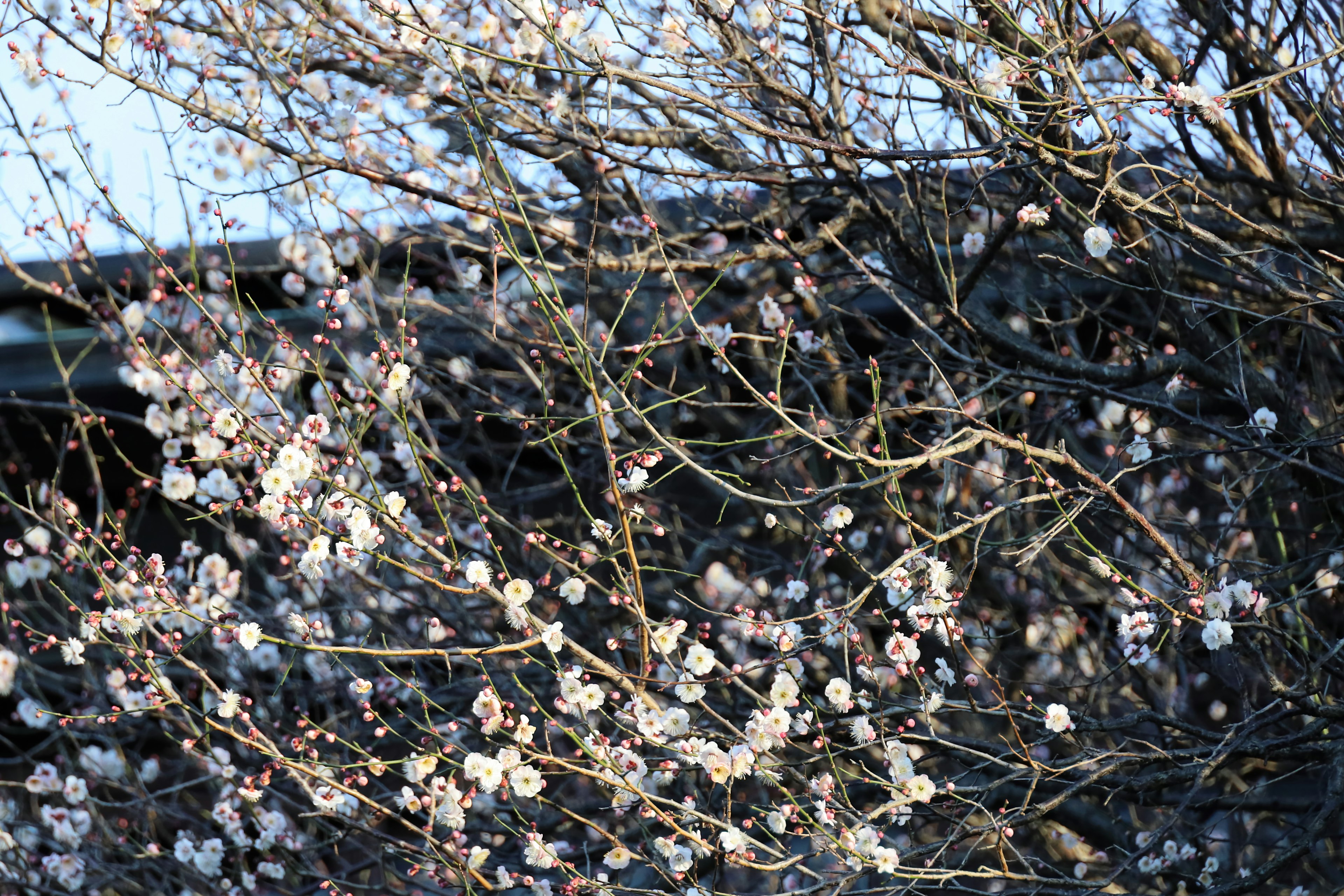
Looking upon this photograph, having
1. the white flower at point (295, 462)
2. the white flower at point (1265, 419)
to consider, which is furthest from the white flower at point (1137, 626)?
the white flower at point (295, 462)

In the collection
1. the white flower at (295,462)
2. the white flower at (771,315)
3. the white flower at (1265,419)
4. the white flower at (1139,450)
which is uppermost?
the white flower at (771,315)

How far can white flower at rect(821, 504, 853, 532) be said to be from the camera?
3.30 metres

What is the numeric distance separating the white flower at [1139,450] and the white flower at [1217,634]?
54 centimetres

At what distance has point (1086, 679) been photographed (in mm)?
4887

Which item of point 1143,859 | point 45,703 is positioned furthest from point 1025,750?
point 45,703

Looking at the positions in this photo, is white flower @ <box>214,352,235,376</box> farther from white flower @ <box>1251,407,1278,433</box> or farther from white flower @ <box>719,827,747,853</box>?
white flower @ <box>1251,407,1278,433</box>

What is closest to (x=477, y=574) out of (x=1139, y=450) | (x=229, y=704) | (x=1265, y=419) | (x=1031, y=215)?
(x=229, y=704)

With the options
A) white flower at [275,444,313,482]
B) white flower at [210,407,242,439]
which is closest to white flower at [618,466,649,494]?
white flower at [275,444,313,482]

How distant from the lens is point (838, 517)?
337cm

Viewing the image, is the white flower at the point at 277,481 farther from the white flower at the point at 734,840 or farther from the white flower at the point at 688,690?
the white flower at the point at 734,840

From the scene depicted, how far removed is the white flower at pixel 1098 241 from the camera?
3279 mm

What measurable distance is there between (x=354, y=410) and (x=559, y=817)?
1860 millimetres

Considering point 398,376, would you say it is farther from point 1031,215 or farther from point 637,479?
point 1031,215

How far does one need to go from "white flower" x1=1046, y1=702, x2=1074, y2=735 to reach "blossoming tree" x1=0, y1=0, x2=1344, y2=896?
0.17m
